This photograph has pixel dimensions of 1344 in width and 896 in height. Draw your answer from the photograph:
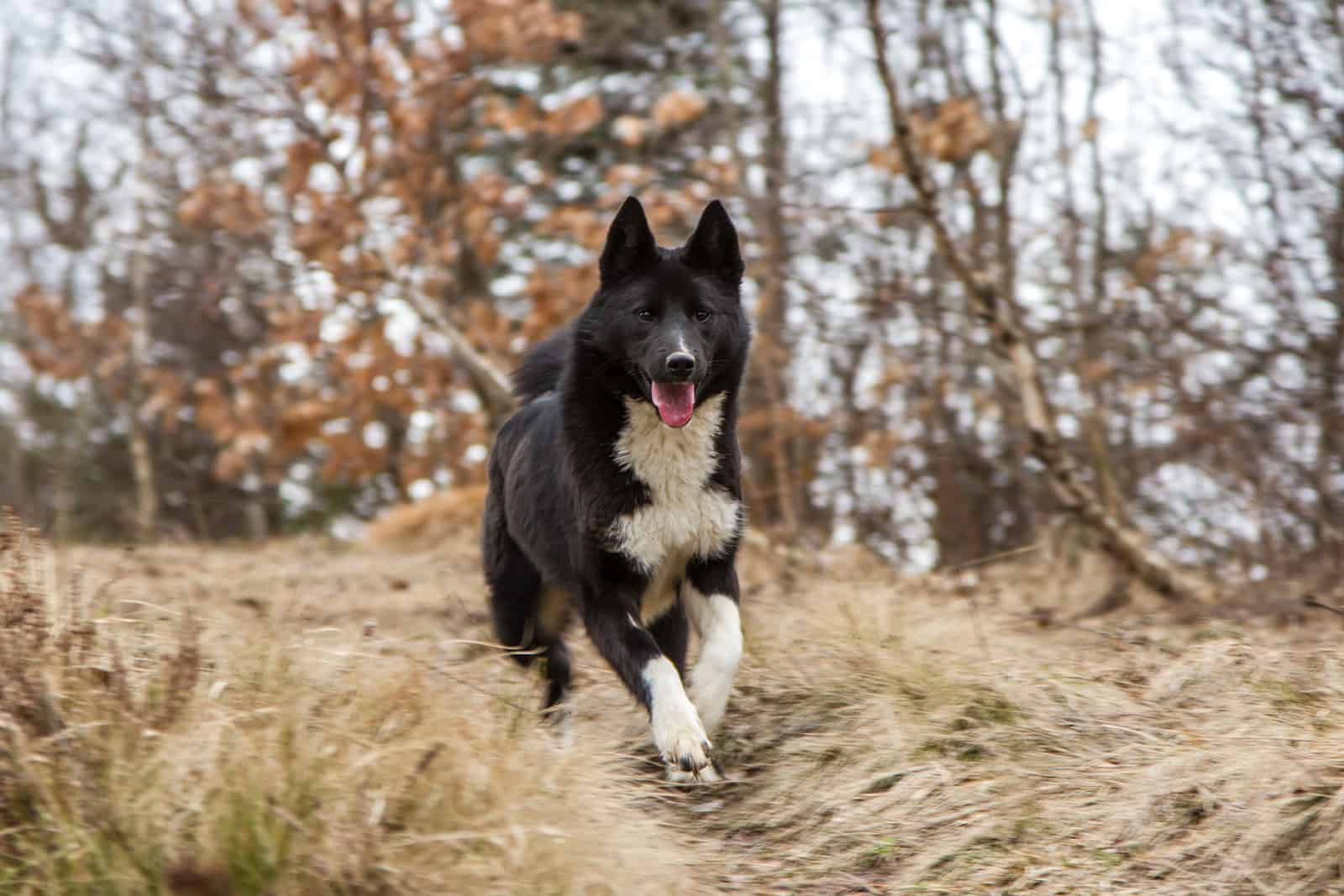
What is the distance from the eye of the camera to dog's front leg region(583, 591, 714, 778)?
365 centimetres

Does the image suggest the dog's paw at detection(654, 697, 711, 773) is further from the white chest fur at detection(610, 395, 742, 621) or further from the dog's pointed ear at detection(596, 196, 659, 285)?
the dog's pointed ear at detection(596, 196, 659, 285)

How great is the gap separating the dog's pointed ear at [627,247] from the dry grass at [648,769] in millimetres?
1437

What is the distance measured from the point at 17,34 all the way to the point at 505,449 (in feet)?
65.3

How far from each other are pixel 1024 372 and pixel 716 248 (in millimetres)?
2978

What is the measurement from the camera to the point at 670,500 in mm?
4098

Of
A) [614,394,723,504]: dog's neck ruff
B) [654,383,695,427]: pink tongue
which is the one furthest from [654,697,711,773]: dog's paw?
[654,383,695,427]: pink tongue

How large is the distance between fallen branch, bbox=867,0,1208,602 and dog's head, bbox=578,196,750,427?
7.59 ft

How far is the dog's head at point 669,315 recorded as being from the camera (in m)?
4.07

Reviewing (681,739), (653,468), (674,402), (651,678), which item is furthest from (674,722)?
(674,402)

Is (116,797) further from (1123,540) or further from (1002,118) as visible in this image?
(1002,118)

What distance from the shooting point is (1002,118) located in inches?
343

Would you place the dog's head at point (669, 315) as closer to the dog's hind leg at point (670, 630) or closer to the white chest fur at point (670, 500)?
the white chest fur at point (670, 500)

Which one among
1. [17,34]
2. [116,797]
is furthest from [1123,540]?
[17,34]

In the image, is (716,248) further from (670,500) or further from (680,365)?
(670,500)
